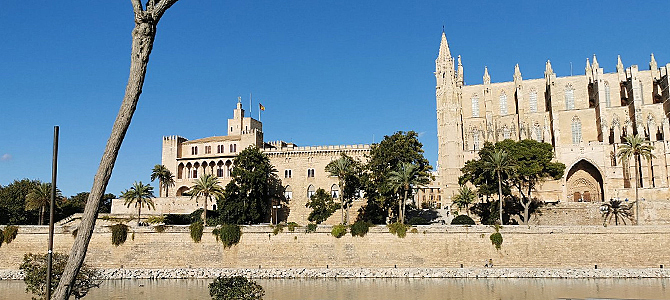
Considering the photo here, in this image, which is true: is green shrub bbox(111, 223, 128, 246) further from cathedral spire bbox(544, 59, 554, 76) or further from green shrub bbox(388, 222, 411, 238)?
cathedral spire bbox(544, 59, 554, 76)

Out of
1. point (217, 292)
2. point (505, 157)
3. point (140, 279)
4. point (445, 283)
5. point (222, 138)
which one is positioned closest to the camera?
point (217, 292)

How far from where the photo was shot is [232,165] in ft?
183

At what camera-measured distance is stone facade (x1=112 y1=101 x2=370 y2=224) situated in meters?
51.6

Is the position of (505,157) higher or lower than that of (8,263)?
higher

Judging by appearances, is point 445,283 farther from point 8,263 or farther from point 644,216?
point 8,263

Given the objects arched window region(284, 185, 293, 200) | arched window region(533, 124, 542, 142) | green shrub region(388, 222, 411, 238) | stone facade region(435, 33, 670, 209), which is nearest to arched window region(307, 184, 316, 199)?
arched window region(284, 185, 293, 200)

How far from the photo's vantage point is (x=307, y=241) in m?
35.0

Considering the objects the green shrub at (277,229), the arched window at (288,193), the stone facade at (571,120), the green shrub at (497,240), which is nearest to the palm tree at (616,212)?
the stone facade at (571,120)

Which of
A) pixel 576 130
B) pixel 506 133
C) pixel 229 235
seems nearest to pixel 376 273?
pixel 229 235

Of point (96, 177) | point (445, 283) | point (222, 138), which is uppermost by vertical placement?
point (222, 138)

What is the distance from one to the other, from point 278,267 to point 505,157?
1689cm

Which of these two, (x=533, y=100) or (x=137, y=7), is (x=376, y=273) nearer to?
(x=137, y=7)

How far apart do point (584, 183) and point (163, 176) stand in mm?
38368

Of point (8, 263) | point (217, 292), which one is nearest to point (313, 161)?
point (8, 263)
